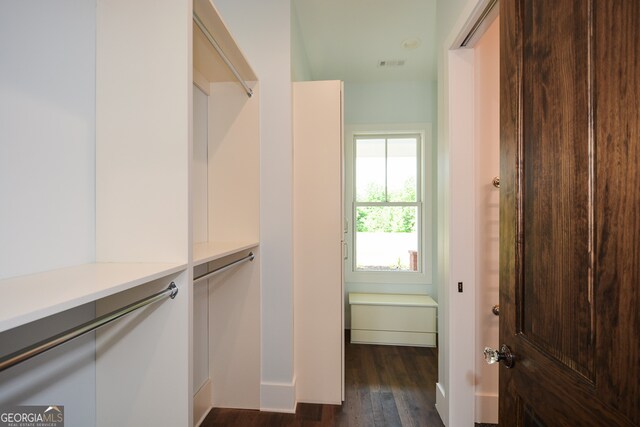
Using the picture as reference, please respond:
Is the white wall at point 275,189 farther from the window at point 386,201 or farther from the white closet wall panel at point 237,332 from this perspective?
the window at point 386,201

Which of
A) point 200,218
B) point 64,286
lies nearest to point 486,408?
point 200,218

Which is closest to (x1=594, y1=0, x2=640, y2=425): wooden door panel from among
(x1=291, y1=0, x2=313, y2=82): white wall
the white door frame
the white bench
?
the white door frame

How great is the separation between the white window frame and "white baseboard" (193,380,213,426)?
1841mm

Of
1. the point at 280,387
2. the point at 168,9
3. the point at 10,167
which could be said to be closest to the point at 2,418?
the point at 10,167

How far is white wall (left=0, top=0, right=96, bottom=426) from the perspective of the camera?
759 millimetres

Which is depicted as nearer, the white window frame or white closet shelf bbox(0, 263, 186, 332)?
white closet shelf bbox(0, 263, 186, 332)

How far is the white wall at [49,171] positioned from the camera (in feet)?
2.49

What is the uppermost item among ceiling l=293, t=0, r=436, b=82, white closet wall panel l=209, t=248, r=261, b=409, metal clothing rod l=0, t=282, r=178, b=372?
ceiling l=293, t=0, r=436, b=82

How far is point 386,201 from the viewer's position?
3.42 metres

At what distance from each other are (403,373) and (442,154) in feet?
6.05

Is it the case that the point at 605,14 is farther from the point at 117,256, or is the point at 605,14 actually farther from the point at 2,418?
the point at 2,418

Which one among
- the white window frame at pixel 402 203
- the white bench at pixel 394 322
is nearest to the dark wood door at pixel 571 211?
the white bench at pixel 394 322

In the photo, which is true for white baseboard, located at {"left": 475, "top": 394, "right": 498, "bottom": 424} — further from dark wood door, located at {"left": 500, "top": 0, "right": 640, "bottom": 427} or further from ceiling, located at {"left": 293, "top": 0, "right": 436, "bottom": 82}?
ceiling, located at {"left": 293, "top": 0, "right": 436, "bottom": 82}

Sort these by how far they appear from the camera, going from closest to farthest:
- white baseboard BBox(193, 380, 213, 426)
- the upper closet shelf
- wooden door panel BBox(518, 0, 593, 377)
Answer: wooden door panel BBox(518, 0, 593, 377) → the upper closet shelf → white baseboard BBox(193, 380, 213, 426)
